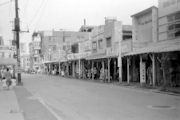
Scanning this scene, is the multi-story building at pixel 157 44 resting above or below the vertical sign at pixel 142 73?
above

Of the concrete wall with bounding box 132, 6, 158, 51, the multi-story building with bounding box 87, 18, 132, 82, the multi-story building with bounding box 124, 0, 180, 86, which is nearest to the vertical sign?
the multi-story building with bounding box 124, 0, 180, 86

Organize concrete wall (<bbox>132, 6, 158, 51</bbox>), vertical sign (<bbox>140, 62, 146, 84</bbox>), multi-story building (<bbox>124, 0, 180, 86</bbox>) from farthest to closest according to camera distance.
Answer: concrete wall (<bbox>132, 6, 158, 51</bbox>)
vertical sign (<bbox>140, 62, 146, 84</bbox>)
multi-story building (<bbox>124, 0, 180, 86</bbox>)

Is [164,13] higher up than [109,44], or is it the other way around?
[164,13]

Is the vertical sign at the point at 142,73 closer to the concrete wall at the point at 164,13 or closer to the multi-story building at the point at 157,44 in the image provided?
the multi-story building at the point at 157,44

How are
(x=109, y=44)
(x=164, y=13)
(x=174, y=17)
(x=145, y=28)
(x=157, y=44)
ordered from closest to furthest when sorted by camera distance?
(x=174, y=17) → (x=164, y=13) → (x=157, y=44) → (x=145, y=28) → (x=109, y=44)

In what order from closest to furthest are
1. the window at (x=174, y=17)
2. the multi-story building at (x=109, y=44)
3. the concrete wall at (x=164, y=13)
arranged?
the window at (x=174, y=17)
the concrete wall at (x=164, y=13)
the multi-story building at (x=109, y=44)

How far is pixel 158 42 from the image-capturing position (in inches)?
1118

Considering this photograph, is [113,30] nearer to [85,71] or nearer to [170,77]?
[85,71]

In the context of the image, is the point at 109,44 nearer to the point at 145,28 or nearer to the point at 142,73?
the point at 145,28

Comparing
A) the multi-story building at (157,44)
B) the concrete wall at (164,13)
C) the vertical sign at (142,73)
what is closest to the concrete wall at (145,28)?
the multi-story building at (157,44)

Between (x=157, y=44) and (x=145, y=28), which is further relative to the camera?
(x=145, y=28)

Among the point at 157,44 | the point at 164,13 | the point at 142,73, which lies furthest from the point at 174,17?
the point at 142,73

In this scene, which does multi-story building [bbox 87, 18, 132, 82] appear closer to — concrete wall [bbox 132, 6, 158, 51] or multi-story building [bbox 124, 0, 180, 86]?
concrete wall [bbox 132, 6, 158, 51]

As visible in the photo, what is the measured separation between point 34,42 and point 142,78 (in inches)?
3606
